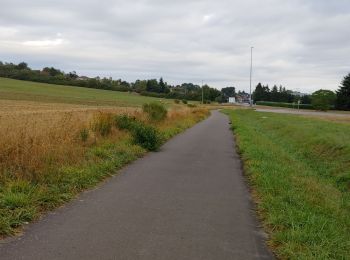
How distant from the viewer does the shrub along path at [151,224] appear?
517 cm

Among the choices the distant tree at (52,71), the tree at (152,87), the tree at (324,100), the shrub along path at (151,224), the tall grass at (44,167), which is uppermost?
the distant tree at (52,71)

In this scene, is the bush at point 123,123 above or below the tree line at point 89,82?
below

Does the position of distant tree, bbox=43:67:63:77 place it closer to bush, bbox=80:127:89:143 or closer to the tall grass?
bush, bbox=80:127:89:143

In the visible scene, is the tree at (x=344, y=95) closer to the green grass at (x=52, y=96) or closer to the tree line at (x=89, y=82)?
the green grass at (x=52, y=96)

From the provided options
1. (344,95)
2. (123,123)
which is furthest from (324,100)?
(123,123)

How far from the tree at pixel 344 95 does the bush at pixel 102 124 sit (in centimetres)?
8665

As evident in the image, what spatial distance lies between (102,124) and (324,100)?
9341 cm

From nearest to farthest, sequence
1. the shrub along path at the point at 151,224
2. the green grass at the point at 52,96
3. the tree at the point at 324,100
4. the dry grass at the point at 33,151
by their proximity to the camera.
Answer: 1. the shrub along path at the point at 151,224
2. the dry grass at the point at 33,151
3. the green grass at the point at 52,96
4. the tree at the point at 324,100

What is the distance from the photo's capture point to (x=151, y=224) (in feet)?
20.8

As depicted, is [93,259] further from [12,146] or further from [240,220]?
[12,146]

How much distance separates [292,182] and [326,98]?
97.6m

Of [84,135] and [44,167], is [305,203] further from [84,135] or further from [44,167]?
[84,135]

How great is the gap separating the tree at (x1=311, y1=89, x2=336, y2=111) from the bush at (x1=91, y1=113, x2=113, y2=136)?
9189cm

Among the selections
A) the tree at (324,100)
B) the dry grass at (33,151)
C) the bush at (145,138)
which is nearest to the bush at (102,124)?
the bush at (145,138)
